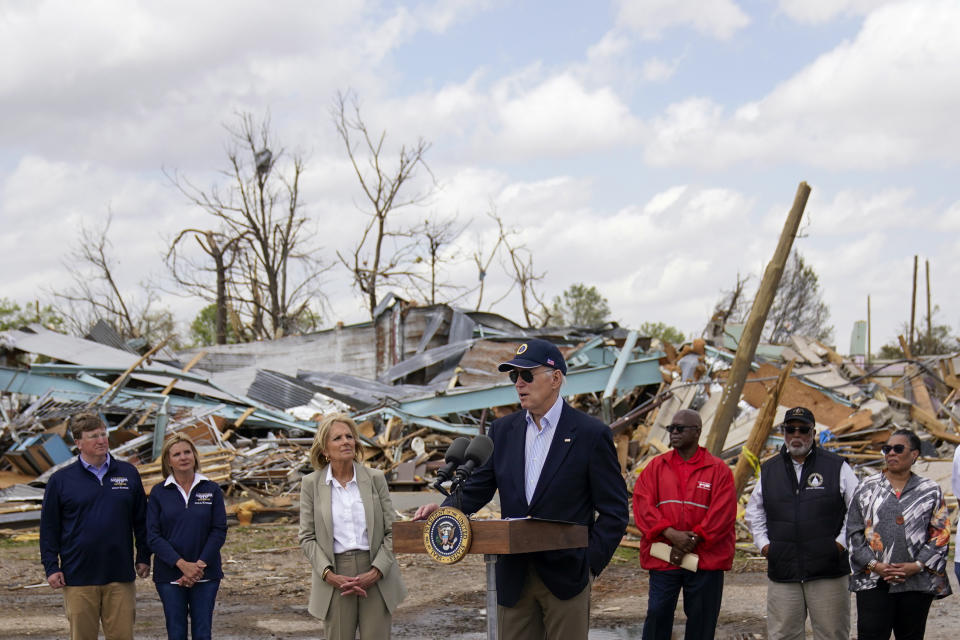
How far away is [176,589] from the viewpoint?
634cm

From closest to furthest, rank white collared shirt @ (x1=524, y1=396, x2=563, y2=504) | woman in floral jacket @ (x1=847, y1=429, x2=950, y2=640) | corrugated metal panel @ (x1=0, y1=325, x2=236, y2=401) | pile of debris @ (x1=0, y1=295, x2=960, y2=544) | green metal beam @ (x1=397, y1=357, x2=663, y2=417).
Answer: white collared shirt @ (x1=524, y1=396, x2=563, y2=504) < woman in floral jacket @ (x1=847, y1=429, x2=950, y2=640) < pile of debris @ (x1=0, y1=295, x2=960, y2=544) < green metal beam @ (x1=397, y1=357, x2=663, y2=417) < corrugated metal panel @ (x1=0, y1=325, x2=236, y2=401)

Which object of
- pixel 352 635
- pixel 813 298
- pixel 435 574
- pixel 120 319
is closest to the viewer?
pixel 352 635

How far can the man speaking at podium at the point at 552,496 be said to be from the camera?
4.27 m

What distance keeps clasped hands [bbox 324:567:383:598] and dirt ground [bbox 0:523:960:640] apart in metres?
3.23

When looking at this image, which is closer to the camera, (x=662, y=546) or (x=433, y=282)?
(x=662, y=546)

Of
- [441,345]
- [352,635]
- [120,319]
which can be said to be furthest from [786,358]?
[120,319]

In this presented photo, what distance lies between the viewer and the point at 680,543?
6496 millimetres

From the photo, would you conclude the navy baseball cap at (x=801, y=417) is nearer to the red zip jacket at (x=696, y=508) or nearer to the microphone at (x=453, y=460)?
the red zip jacket at (x=696, y=508)

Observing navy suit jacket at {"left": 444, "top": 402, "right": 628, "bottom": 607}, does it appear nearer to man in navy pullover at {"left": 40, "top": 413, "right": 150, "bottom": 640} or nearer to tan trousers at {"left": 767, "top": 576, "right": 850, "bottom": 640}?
tan trousers at {"left": 767, "top": 576, "right": 850, "bottom": 640}

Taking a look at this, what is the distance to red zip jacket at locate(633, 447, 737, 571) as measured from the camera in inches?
258

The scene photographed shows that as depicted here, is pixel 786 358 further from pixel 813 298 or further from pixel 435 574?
pixel 813 298

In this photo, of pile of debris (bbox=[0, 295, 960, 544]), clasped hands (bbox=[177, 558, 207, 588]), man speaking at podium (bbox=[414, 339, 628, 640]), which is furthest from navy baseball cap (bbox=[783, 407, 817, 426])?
pile of debris (bbox=[0, 295, 960, 544])

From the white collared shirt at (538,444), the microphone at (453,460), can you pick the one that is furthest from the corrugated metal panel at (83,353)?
the microphone at (453,460)

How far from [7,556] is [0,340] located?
8809mm
